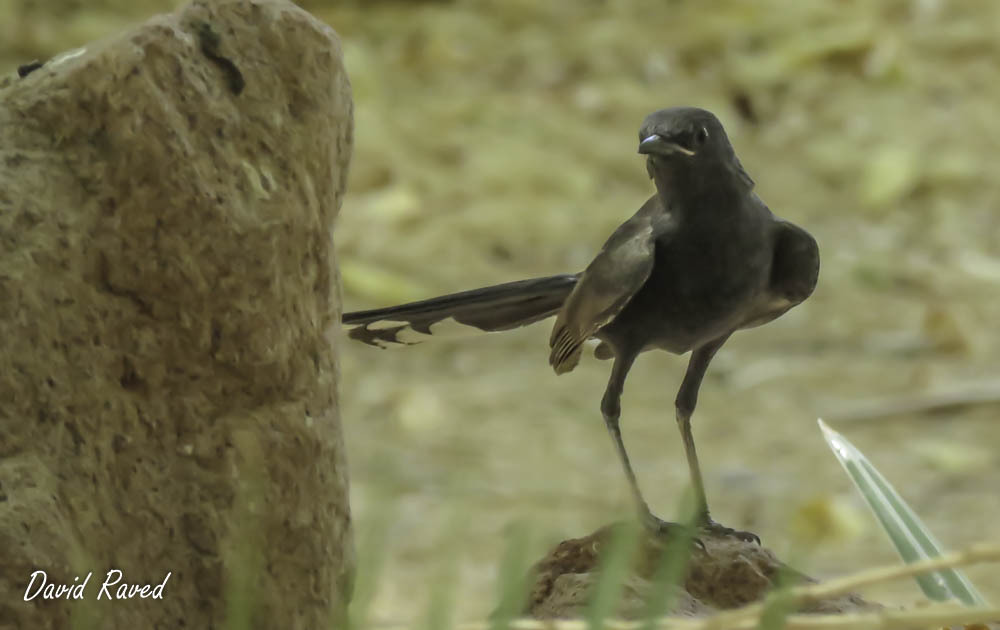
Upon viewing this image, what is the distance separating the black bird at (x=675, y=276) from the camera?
1239 mm

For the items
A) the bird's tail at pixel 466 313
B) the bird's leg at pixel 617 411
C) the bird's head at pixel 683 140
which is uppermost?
the bird's head at pixel 683 140

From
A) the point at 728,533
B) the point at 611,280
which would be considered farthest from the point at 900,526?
the point at 611,280

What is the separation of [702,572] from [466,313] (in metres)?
0.34

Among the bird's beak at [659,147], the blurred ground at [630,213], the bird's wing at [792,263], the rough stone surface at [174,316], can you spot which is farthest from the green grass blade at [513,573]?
the blurred ground at [630,213]

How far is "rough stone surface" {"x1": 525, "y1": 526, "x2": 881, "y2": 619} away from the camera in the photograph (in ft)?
4.38

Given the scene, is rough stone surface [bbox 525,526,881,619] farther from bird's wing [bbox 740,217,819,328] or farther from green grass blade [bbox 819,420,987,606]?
bird's wing [bbox 740,217,819,328]

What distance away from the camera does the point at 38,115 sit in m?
1.09

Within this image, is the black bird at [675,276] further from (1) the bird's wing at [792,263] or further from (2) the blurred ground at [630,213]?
(2) the blurred ground at [630,213]

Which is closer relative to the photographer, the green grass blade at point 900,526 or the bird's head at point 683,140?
the bird's head at point 683,140

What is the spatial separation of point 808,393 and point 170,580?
7.21 ft

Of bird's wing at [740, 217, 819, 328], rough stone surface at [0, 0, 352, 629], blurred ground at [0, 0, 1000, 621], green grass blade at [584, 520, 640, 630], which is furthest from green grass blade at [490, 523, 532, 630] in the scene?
blurred ground at [0, 0, 1000, 621]

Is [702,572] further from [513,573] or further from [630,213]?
[630,213]

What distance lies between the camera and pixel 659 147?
1.18m

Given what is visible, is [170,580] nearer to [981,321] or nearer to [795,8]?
[981,321]
